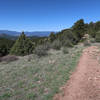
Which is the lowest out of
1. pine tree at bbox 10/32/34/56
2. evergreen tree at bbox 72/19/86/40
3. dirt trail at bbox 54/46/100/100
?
dirt trail at bbox 54/46/100/100

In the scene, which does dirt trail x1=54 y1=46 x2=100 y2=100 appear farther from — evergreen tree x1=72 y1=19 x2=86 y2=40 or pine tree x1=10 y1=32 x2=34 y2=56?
evergreen tree x1=72 y1=19 x2=86 y2=40

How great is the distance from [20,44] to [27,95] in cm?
975

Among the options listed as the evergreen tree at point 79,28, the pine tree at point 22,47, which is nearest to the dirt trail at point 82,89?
the pine tree at point 22,47

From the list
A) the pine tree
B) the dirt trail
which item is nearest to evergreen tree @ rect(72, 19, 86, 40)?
the pine tree

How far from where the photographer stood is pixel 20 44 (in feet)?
40.1

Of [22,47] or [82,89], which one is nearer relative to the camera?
[82,89]

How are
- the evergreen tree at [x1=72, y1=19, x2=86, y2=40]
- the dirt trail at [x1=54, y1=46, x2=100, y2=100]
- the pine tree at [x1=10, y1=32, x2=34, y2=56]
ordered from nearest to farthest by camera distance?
the dirt trail at [x1=54, y1=46, x2=100, y2=100] < the pine tree at [x1=10, y1=32, x2=34, y2=56] < the evergreen tree at [x1=72, y1=19, x2=86, y2=40]

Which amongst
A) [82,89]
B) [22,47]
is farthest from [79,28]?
[82,89]

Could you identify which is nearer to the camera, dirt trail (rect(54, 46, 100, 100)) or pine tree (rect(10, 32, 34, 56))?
dirt trail (rect(54, 46, 100, 100))

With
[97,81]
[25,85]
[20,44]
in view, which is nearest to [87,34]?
[20,44]

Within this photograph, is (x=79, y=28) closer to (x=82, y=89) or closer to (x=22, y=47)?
(x=22, y=47)

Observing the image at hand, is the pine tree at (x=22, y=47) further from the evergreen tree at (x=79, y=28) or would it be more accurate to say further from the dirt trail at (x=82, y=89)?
the evergreen tree at (x=79, y=28)

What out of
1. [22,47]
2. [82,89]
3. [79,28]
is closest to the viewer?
[82,89]

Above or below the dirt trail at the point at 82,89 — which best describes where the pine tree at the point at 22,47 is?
above
